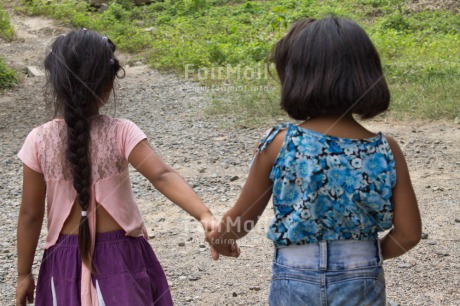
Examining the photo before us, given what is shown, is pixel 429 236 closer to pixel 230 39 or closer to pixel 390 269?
pixel 390 269

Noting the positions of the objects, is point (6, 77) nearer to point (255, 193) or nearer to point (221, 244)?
point (221, 244)

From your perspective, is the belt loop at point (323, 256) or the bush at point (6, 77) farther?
the bush at point (6, 77)

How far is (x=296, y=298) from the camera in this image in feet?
6.86

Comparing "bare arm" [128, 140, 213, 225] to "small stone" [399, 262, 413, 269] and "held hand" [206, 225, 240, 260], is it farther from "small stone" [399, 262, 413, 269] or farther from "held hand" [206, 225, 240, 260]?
"small stone" [399, 262, 413, 269]

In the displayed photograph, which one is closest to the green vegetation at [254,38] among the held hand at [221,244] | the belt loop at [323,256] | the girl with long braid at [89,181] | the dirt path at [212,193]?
the dirt path at [212,193]

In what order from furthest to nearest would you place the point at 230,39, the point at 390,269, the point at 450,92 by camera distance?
the point at 230,39
the point at 450,92
the point at 390,269

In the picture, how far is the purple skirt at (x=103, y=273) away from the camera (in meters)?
2.38

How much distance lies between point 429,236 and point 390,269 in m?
0.57

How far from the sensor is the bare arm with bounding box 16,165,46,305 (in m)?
2.46

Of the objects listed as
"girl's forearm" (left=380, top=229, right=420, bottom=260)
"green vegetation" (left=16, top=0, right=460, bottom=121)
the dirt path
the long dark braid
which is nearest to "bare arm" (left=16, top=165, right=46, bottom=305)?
the long dark braid

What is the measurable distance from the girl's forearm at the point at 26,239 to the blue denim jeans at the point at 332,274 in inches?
34.7

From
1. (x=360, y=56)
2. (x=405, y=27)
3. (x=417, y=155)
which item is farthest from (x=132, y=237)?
(x=405, y=27)

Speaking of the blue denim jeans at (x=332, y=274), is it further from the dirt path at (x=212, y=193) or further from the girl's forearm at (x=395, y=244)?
the dirt path at (x=212, y=193)

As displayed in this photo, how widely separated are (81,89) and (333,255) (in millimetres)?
953
